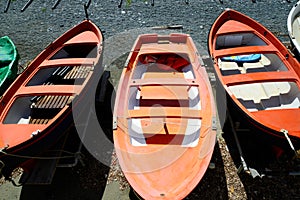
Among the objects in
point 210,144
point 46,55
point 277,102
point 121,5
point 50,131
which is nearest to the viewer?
point 210,144

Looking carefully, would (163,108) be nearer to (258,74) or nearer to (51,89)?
(258,74)

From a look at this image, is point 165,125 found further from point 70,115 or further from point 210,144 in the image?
point 70,115

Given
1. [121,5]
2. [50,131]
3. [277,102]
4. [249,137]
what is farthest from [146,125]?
[121,5]

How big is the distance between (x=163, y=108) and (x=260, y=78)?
196 centimetres

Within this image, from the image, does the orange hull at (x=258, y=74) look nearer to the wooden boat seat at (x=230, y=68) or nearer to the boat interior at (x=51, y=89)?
the wooden boat seat at (x=230, y=68)

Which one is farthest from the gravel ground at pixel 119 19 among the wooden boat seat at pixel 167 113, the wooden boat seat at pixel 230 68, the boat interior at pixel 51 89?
the wooden boat seat at pixel 167 113

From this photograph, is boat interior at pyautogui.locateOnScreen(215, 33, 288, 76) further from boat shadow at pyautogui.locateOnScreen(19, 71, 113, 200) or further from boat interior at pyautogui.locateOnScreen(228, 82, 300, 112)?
boat shadow at pyautogui.locateOnScreen(19, 71, 113, 200)

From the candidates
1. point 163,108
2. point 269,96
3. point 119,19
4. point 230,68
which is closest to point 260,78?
point 269,96

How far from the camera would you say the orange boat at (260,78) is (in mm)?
4785

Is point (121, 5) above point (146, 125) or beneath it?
above

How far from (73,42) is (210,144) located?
4248 millimetres

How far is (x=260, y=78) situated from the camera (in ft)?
17.9

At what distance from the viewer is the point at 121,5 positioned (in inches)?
436

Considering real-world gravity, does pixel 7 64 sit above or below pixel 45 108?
above
